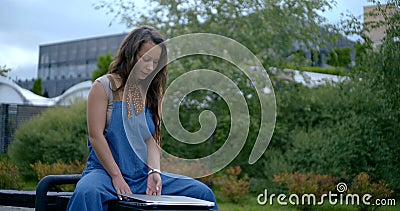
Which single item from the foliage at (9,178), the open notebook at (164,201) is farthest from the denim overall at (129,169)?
the foliage at (9,178)

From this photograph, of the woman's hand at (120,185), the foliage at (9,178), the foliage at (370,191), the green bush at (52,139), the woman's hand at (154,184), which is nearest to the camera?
the woman's hand at (120,185)

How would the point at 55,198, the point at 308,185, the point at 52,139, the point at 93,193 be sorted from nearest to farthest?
the point at 93,193, the point at 55,198, the point at 308,185, the point at 52,139

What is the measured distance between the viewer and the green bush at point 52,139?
14031 millimetres

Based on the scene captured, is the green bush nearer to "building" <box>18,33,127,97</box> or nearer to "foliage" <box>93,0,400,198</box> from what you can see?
"foliage" <box>93,0,400,198</box>

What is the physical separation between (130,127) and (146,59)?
0.37 m

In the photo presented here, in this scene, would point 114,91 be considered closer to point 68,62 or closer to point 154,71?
point 154,71

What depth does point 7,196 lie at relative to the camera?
166 inches

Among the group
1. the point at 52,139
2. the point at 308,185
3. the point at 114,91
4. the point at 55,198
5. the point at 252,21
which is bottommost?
the point at 308,185

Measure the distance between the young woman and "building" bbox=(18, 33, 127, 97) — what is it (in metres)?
44.0

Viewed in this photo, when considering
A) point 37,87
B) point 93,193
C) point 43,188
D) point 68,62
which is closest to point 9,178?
point 43,188

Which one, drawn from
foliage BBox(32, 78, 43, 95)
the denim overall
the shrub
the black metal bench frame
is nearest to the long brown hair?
the denim overall

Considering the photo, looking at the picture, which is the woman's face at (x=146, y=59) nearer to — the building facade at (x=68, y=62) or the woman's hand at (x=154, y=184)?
the woman's hand at (x=154, y=184)

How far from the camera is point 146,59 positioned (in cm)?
319

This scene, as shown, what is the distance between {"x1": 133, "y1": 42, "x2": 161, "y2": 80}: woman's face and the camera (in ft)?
→ 10.4
